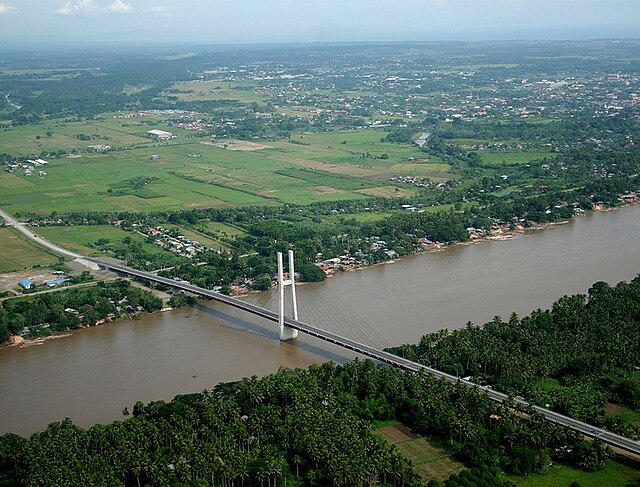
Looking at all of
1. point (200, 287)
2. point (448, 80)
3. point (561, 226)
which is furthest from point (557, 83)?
point (200, 287)

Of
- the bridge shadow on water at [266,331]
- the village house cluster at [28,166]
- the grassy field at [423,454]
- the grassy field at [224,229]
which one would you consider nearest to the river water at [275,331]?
the bridge shadow on water at [266,331]

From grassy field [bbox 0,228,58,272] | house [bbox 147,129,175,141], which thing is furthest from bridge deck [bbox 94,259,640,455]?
house [bbox 147,129,175,141]

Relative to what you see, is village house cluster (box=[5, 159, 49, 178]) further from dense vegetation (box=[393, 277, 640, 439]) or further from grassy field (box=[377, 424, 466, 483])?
grassy field (box=[377, 424, 466, 483])

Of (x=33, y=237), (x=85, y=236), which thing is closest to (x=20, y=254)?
(x=33, y=237)

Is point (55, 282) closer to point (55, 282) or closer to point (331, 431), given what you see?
point (55, 282)

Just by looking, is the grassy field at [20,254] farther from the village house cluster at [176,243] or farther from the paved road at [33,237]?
the village house cluster at [176,243]

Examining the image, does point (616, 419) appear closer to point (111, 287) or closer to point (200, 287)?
point (200, 287)
